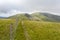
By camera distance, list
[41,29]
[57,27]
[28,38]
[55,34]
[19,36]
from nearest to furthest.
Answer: [28,38] → [19,36] → [55,34] → [41,29] → [57,27]

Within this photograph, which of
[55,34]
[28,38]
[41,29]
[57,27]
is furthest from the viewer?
[57,27]

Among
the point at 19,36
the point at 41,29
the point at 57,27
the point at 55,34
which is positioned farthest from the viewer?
the point at 57,27

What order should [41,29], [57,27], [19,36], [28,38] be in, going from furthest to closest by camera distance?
[57,27] < [41,29] < [19,36] < [28,38]

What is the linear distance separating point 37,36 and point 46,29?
11.4 metres

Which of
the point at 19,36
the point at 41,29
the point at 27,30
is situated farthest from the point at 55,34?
the point at 19,36

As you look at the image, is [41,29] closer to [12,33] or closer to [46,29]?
[46,29]

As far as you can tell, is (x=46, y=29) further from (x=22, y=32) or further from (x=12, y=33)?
(x=12, y=33)

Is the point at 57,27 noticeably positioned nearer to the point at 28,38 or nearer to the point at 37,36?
the point at 37,36

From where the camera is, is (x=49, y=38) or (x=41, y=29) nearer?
(x=49, y=38)

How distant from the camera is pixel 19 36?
58969 mm

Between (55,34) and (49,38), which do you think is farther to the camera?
(55,34)

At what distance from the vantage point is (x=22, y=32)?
62562mm

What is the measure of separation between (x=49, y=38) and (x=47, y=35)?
11.3 feet

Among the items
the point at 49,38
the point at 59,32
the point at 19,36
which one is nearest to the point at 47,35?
the point at 49,38
